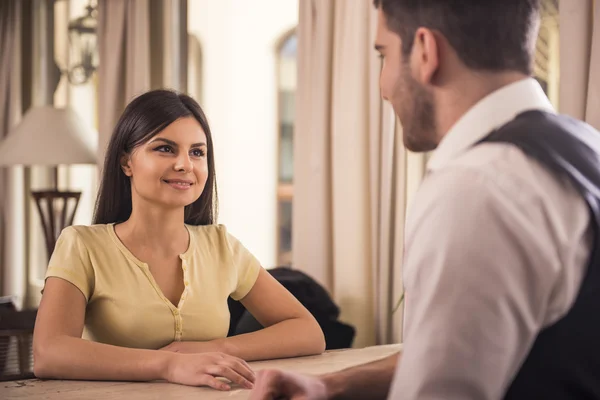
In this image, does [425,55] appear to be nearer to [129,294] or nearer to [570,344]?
[570,344]

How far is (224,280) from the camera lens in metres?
1.94

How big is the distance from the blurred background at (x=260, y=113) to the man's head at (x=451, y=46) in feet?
4.55

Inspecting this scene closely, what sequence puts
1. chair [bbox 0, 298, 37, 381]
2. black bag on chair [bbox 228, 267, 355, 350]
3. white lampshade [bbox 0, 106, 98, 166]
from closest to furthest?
1. chair [bbox 0, 298, 37, 381]
2. black bag on chair [bbox 228, 267, 355, 350]
3. white lampshade [bbox 0, 106, 98, 166]

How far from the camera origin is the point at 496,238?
2.47 feet

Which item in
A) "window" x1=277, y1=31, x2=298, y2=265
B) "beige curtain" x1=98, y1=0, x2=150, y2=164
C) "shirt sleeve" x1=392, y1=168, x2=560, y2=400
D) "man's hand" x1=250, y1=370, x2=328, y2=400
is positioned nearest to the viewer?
"shirt sleeve" x1=392, y1=168, x2=560, y2=400

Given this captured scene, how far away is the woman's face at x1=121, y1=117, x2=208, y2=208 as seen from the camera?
72.9 inches

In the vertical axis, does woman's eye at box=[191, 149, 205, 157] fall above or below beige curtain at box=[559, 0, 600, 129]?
below

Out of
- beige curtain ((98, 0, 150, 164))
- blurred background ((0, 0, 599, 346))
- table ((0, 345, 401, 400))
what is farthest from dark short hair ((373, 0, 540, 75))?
beige curtain ((98, 0, 150, 164))

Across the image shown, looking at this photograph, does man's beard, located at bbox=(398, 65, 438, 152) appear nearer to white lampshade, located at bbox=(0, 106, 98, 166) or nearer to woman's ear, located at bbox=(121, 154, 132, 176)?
woman's ear, located at bbox=(121, 154, 132, 176)

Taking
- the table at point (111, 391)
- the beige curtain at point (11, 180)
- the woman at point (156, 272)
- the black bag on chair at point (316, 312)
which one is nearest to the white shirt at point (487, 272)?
the table at point (111, 391)

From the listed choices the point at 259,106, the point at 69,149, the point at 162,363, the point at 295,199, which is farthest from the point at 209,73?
the point at 162,363

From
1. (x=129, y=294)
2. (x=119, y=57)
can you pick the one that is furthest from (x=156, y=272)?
(x=119, y=57)

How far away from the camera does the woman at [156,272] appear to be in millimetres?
1671

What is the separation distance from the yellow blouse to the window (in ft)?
7.23
